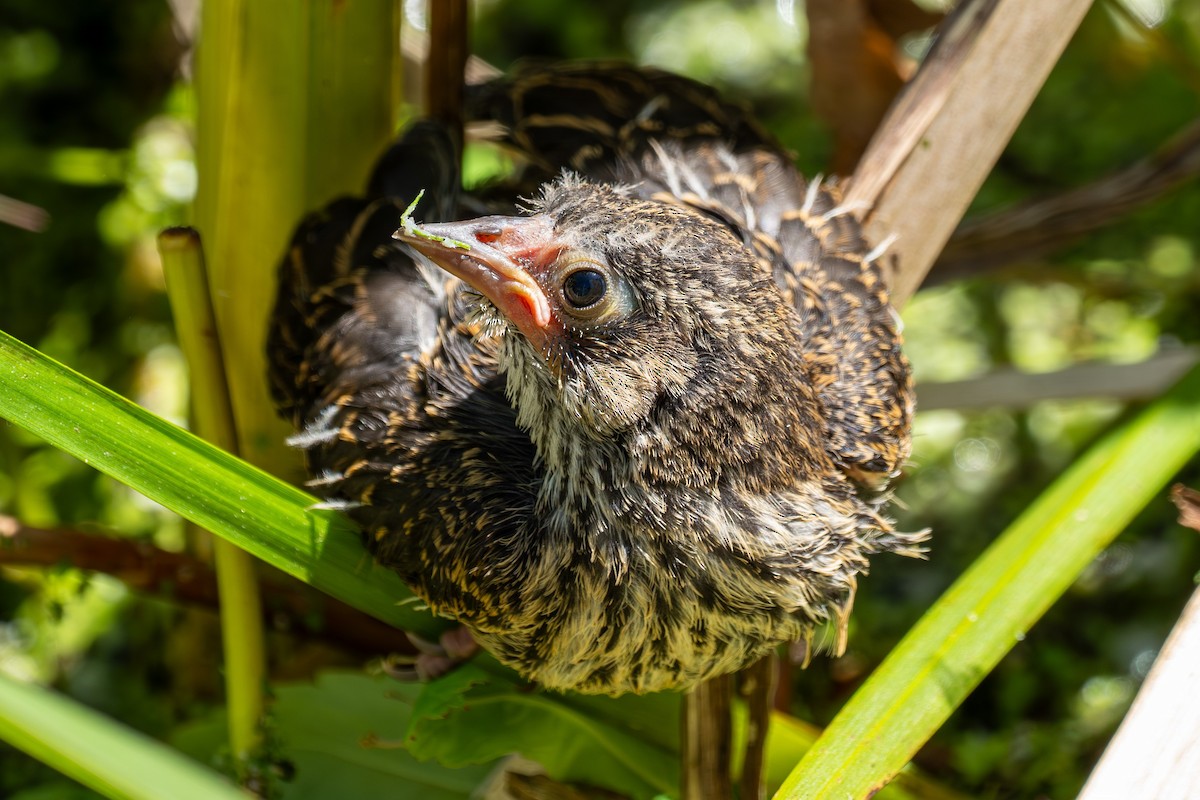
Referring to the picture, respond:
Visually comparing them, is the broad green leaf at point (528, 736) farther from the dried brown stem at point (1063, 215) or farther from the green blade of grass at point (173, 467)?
the dried brown stem at point (1063, 215)

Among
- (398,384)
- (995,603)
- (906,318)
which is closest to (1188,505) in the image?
(995,603)

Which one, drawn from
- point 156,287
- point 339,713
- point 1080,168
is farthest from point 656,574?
point 1080,168

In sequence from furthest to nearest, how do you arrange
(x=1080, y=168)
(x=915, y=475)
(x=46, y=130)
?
(x=1080, y=168) < (x=46, y=130) < (x=915, y=475)

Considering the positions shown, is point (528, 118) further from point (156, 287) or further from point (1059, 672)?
point (1059, 672)

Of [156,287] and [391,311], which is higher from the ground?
[156,287]

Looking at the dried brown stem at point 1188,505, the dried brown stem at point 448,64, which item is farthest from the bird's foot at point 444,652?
the dried brown stem at point 1188,505

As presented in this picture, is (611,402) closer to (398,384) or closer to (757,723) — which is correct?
(398,384)

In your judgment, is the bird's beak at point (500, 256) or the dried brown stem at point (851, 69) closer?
the bird's beak at point (500, 256)
